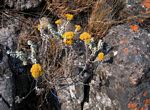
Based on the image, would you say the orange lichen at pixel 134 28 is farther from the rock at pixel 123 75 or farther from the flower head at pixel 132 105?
the flower head at pixel 132 105

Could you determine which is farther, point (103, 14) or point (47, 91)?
point (103, 14)

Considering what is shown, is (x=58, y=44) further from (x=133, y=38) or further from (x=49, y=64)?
(x=133, y=38)

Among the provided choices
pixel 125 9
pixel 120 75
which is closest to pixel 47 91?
pixel 120 75

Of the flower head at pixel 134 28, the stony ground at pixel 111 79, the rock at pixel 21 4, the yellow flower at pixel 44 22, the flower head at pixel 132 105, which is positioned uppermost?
the rock at pixel 21 4

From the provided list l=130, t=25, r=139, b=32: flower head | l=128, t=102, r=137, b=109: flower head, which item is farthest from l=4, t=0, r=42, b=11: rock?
l=128, t=102, r=137, b=109: flower head

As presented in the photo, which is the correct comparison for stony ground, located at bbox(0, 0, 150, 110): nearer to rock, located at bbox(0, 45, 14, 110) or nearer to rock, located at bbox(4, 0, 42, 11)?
rock, located at bbox(0, 45, 14, 110)

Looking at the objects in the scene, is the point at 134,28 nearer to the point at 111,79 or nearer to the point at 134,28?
the point at 134,28

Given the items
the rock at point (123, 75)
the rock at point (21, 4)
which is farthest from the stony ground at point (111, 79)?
the rock at point (21, 4)

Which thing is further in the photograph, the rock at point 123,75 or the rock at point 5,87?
the rock at point 123,75
